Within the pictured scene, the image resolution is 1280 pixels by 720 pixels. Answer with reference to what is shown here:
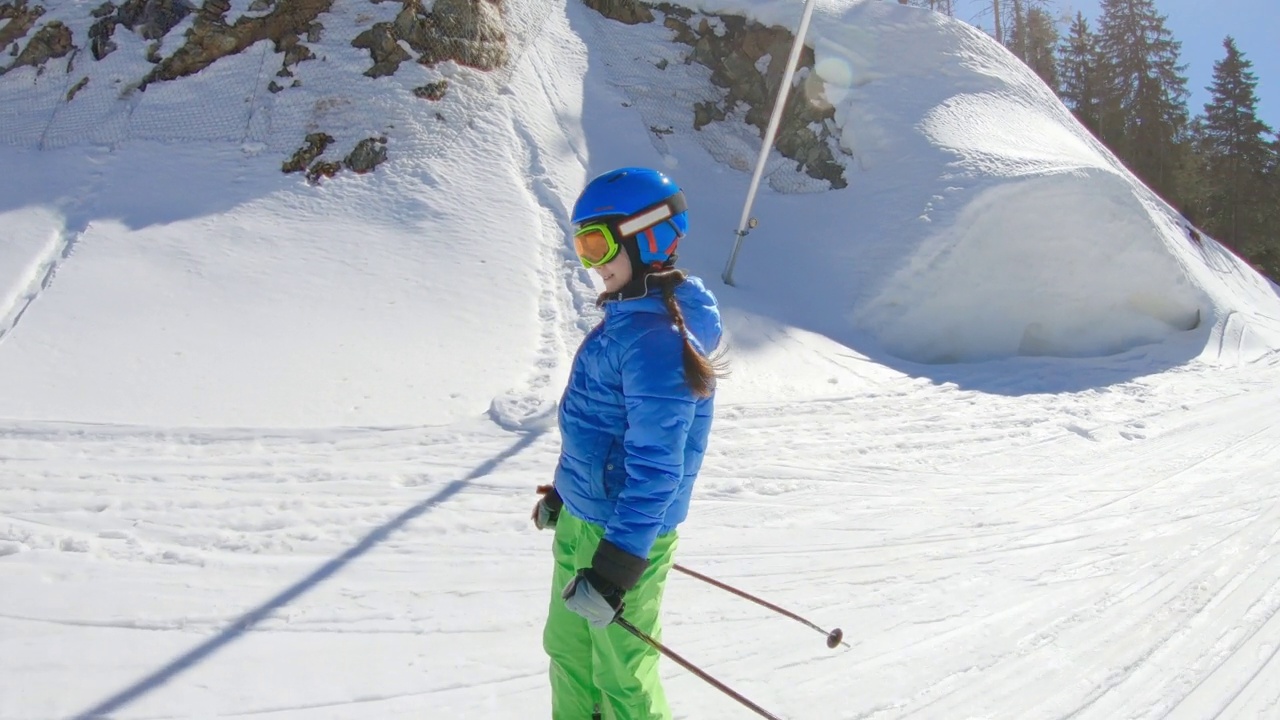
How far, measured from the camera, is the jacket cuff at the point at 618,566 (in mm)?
1968

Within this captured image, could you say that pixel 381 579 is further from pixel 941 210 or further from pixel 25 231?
pixel 941 210

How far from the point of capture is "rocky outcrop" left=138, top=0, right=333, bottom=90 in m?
10.1

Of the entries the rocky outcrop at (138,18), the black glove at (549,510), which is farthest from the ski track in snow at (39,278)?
the black glove at (549,510)

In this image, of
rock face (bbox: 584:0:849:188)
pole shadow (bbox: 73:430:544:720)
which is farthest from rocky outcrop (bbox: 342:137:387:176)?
pole shadow (bbox: 73:430:544:720)

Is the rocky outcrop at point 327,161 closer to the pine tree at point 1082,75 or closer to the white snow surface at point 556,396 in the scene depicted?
the white snow surface at point 556,396

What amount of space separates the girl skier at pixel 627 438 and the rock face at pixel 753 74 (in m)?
10.6

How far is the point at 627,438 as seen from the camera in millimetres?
2020

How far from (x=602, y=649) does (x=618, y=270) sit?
1032mm

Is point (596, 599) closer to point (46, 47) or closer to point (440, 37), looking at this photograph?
point (440, 37)

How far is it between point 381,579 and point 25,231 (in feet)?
20.3

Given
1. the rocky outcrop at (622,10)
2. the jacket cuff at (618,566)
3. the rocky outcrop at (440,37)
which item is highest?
the rocky outcrop at (622,10)

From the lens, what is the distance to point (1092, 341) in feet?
34.1

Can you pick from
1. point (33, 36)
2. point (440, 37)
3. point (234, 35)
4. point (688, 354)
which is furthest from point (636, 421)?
point (33, 36)

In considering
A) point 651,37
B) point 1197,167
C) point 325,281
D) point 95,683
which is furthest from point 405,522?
point 1197,167
